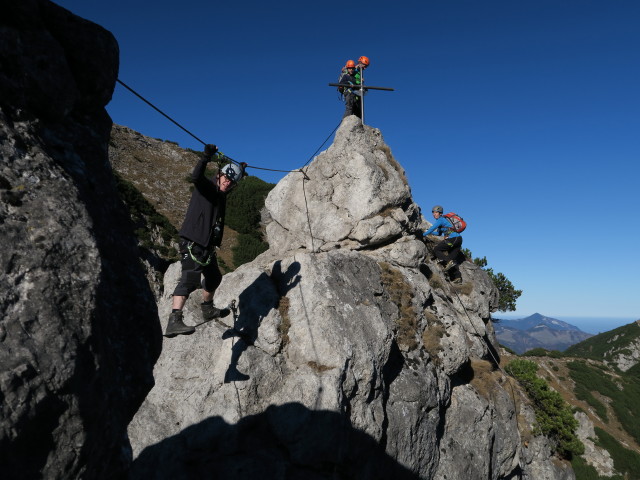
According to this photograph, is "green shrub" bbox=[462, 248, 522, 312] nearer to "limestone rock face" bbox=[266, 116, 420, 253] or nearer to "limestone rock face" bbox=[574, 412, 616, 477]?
"limestone rock face" bbox=[574, 412, 616, 477]

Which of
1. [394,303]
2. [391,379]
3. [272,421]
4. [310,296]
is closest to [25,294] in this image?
[272,421]

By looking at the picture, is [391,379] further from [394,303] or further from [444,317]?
[444,317]

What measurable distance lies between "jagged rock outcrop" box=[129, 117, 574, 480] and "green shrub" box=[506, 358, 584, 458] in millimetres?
6305

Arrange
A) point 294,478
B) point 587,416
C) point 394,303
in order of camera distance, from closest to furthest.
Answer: point 294,478 < point 394,303 < point 587,416

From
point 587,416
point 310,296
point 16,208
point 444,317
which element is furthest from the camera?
point 587,416

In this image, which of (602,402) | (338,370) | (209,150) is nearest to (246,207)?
(338,370)

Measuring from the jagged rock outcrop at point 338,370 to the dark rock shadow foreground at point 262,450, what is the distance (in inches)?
1.2

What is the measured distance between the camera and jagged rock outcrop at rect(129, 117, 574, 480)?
439 inches

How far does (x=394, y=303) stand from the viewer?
1555cm

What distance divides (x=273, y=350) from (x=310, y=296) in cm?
216

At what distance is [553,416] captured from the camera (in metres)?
26.5

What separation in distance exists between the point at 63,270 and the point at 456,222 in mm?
19795

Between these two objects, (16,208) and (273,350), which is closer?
(16,208)

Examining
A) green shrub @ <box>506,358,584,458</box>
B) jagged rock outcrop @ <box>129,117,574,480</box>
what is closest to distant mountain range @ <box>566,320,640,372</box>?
green shrub @ <box>506,358,584,458</box>
